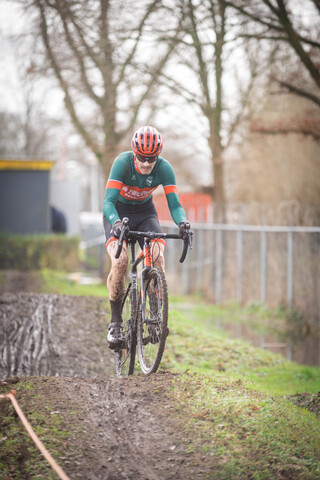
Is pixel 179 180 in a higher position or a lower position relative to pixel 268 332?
higher

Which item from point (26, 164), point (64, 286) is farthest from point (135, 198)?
point (26, 164)

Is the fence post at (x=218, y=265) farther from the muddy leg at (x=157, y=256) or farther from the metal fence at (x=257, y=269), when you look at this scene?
the muddy leg at (x=157, y=256)

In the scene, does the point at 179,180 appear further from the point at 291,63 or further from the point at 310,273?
the point at 310,273

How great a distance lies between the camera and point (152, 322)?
622cm

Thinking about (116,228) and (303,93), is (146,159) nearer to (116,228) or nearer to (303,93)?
(116,228)

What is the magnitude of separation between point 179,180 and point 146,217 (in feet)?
72.8

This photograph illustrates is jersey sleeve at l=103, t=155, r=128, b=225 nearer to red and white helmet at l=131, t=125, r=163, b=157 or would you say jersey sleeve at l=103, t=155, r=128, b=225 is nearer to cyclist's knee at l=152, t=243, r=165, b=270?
red and white helmet at l=131, t=125, r=163, b=157

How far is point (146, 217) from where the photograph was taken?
6.91 metres

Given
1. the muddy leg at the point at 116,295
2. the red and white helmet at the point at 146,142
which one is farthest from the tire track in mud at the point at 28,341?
the red and white helmet at the point at 146,142

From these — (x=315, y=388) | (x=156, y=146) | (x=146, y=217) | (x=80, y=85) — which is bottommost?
(x=315, y=388)

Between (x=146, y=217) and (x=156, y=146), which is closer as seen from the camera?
(x=156, y=146)

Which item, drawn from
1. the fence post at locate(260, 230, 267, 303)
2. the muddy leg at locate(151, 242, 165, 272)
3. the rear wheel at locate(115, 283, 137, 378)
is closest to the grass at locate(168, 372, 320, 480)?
the rear wheel at locate(115, 283, 137, 378)

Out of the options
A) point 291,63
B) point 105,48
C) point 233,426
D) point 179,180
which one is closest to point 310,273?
point 291,63

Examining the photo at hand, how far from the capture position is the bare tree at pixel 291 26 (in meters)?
11.1
